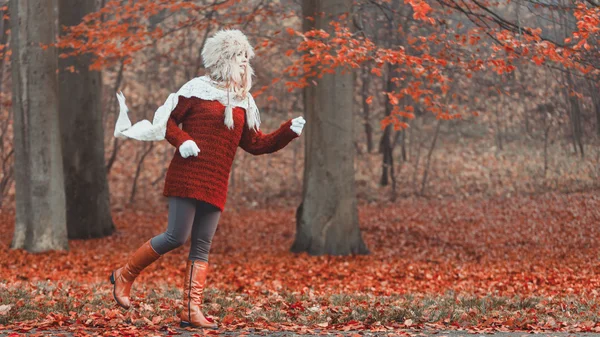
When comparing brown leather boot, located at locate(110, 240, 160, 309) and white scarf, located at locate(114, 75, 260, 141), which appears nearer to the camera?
white scarf, located at locate(114, 75, 260, 141)

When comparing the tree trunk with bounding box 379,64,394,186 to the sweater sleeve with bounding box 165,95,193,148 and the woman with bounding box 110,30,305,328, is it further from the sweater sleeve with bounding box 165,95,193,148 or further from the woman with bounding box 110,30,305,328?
the sweater sleeve with bounding box 165,95,193,148

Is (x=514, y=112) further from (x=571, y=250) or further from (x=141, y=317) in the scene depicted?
(x=141, y=317)

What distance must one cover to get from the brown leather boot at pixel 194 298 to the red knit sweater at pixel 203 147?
1.64 ft

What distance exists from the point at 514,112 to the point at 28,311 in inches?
897

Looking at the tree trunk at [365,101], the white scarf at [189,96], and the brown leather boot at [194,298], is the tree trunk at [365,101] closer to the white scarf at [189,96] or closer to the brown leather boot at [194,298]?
the white scarf at [189,96]

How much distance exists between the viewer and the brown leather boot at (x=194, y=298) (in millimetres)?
5383

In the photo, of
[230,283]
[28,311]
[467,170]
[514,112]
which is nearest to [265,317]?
[28,311]

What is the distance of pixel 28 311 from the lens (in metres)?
5.90

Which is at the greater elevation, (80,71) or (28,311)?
(80,71)

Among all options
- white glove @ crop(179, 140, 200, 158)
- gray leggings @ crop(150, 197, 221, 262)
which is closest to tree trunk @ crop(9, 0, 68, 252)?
gray leggings @ crop(150, 197, 221, 262)

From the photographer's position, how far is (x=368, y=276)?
1012cm

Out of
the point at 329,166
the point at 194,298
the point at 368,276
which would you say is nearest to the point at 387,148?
the point at 329,166

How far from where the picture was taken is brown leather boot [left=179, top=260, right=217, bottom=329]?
5.38 m

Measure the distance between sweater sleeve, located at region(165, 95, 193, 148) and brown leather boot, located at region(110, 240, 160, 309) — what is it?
83cm
